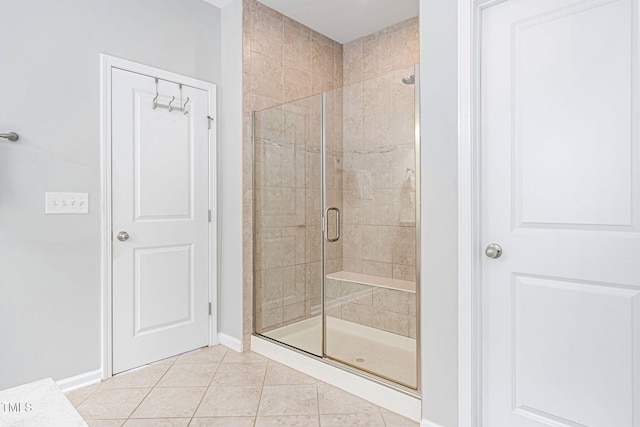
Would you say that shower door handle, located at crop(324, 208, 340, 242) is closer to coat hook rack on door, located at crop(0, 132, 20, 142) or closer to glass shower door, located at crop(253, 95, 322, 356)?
glass shower door, located at crop(253, 95, 322, 356)

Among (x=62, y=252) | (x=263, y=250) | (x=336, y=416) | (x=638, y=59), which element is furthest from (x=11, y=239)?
(x=638, y=59)

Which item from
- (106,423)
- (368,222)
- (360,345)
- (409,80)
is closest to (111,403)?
(106,423)

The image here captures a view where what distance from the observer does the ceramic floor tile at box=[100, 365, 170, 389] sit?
7.48ft

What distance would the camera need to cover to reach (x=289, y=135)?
2.78 meters

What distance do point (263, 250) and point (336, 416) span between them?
4.35 ft

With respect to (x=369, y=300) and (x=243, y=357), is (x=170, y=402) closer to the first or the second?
(x=243, y=357)

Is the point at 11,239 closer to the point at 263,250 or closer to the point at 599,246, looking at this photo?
the point at 263,250

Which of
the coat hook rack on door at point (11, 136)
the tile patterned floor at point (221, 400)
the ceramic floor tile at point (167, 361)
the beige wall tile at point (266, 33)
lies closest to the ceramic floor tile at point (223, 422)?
the tile patterned floor at point (221, 400)

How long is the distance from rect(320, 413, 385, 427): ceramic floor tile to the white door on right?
0.53 metres

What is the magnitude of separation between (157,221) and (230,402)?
4.25 feet

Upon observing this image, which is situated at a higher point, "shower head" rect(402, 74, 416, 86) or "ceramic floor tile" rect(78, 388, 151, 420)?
"shower head" rect(402, 74, 416, 86)

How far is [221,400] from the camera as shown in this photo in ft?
6.96

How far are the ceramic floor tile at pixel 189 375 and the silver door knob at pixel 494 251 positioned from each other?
5.94ft

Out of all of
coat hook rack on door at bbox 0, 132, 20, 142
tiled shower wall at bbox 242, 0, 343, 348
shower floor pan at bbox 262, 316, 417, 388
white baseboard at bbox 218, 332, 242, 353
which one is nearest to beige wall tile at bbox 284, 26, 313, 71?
tiled shower wall at bbox 242, 0, 343, 348
